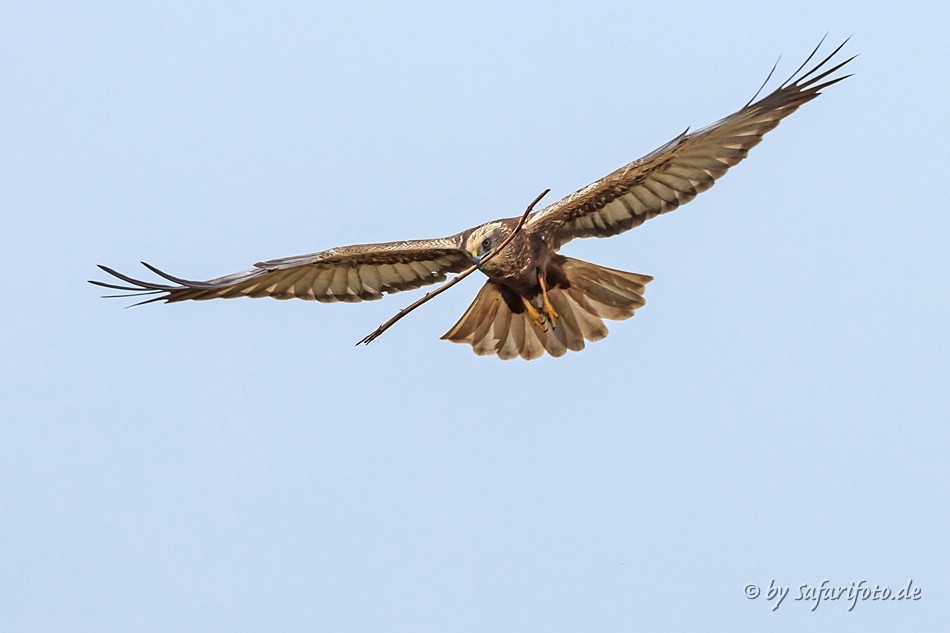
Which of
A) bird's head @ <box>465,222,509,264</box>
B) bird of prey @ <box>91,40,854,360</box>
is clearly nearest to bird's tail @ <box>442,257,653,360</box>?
bird of prey @ <box>91,40,854,360</box>

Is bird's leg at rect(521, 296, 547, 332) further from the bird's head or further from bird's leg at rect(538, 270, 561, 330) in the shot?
the bird's head

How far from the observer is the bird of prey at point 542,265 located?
11.7 meters

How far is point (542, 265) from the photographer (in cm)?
1244

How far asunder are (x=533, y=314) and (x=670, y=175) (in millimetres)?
1579

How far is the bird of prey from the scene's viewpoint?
38.5ft

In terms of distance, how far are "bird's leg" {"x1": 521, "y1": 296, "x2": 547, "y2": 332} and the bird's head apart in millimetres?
903

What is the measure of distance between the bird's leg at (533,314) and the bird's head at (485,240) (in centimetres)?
90

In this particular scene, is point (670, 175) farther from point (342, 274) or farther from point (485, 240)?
point (342, 274)

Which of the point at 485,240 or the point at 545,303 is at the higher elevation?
the point at 485,240

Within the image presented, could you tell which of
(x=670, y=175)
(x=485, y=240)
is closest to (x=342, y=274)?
(x=485, y=240)

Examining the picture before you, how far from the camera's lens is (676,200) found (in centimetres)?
1218

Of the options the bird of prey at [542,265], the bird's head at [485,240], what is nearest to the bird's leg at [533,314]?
the bird of prey at [542,265]

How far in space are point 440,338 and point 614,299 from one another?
1534 mm

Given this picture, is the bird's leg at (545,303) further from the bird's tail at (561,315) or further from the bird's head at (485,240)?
the bird's head at (485,240)
